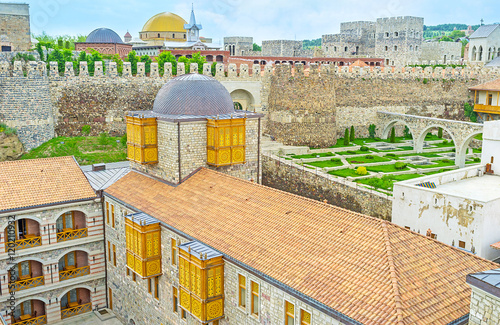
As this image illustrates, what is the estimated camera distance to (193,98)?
600 inches

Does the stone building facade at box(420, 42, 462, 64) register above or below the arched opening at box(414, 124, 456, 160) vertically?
above

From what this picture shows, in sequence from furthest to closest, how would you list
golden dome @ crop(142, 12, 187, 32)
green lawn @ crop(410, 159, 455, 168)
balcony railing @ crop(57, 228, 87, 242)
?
golden dome @ crop(142, 12, 187, 32), green lawn @ crop(410, 159, 455, 168), balcony railing @ crop(57, 228, 87, 242)

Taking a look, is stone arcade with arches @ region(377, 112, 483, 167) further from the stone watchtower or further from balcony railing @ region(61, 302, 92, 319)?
balcony railing @ region(61, 302, 92, 319)

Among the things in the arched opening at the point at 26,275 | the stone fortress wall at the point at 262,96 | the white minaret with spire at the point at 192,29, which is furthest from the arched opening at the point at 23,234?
the white minaret with spire at the point at 192,29

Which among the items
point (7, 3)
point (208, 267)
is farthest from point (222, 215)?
point (7, 3)

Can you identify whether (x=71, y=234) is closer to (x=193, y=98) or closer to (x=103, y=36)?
(x=193, y=98)

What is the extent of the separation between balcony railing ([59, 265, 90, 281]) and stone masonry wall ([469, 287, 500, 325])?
509 inches

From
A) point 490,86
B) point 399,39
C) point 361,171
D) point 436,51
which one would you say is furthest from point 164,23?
point 361,171

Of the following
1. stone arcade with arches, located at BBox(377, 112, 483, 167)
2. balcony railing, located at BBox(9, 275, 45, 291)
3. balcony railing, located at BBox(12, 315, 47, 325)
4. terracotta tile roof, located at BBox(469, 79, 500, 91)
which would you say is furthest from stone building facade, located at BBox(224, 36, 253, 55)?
balcony railing, located at BBox(12, 315, 47, 325)

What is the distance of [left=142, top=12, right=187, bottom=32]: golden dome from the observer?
52544 mm

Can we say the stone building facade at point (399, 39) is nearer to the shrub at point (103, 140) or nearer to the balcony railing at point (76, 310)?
the shrub at point (103, 140)

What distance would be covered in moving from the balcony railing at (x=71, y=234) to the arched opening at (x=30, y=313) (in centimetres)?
226

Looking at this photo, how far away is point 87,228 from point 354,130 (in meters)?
21.2

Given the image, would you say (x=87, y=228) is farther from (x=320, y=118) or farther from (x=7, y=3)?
(x=7, y=3)
